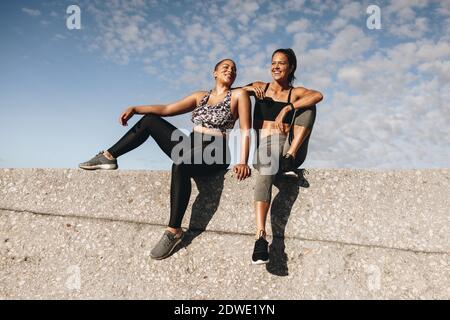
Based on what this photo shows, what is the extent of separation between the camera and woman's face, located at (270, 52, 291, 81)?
4031mm

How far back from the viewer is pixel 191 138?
3854 millimetres

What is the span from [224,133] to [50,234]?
2235mm

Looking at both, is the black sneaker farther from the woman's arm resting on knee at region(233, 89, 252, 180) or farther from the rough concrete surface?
the woman's arm resting on knee at region(233, 89, 252, 180)

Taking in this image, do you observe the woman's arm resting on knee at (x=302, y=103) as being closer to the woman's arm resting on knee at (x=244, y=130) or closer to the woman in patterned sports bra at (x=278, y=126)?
the woman in patterned sports bra at (x=278, y=126)

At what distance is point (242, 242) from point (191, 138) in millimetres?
1201

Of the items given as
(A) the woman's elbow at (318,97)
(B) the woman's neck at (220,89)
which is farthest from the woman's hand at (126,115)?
(A) the woman's elbow at (318,97)

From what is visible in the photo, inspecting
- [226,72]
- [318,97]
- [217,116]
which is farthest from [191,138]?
[318,97]

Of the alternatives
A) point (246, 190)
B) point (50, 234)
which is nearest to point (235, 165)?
point (246, 190)

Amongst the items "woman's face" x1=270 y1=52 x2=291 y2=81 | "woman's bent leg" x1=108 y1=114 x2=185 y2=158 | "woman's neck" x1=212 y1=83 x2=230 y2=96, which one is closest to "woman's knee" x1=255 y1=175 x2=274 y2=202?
"woman's bent leg" x1=108 y1=114 x2=185 y2=158

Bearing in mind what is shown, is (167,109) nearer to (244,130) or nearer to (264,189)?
(244,130)

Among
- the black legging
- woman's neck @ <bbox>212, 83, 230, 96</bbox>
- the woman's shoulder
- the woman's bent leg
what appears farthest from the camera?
woman's neck @ <bbox>212, 83, 230, 96</bbox>

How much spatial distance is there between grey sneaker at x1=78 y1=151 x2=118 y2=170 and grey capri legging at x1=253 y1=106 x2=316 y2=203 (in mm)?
1579

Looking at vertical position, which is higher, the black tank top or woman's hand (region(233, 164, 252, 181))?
the black tank top
